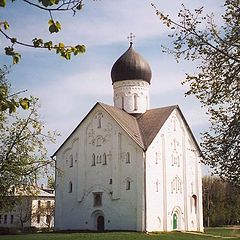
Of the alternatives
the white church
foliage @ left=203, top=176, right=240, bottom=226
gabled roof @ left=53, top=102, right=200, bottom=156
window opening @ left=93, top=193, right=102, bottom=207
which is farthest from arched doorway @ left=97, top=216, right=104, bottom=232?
foliage @ left=203, top=176, right=240, bottom=226

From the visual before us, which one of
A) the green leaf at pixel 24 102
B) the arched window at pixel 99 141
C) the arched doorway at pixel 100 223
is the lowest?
the arched doorway at pixel 100 223

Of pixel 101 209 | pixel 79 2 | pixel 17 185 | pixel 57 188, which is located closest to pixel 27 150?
pixel 17 185

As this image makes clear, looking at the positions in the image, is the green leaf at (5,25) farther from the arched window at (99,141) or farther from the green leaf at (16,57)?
the arched window at (99,141)

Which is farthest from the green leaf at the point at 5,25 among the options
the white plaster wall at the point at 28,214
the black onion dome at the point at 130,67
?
the white plaster wall at the point at 28,214

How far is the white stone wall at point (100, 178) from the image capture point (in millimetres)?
32344

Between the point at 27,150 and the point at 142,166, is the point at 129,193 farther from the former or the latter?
the point at 27,150

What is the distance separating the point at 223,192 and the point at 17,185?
129 ft

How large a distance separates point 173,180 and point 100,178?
5.91 meters

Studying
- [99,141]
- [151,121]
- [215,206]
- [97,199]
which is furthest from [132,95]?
[215,206]

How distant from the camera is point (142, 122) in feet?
120

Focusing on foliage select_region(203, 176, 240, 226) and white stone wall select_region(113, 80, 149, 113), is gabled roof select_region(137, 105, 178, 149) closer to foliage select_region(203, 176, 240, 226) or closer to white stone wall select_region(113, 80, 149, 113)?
white stone wall select_region(113, 80, 149, 113)

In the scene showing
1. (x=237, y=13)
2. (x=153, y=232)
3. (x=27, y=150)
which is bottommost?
(x=153, y=232)

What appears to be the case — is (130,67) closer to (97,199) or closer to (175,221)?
(97,199)

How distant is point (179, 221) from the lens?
35.0m
